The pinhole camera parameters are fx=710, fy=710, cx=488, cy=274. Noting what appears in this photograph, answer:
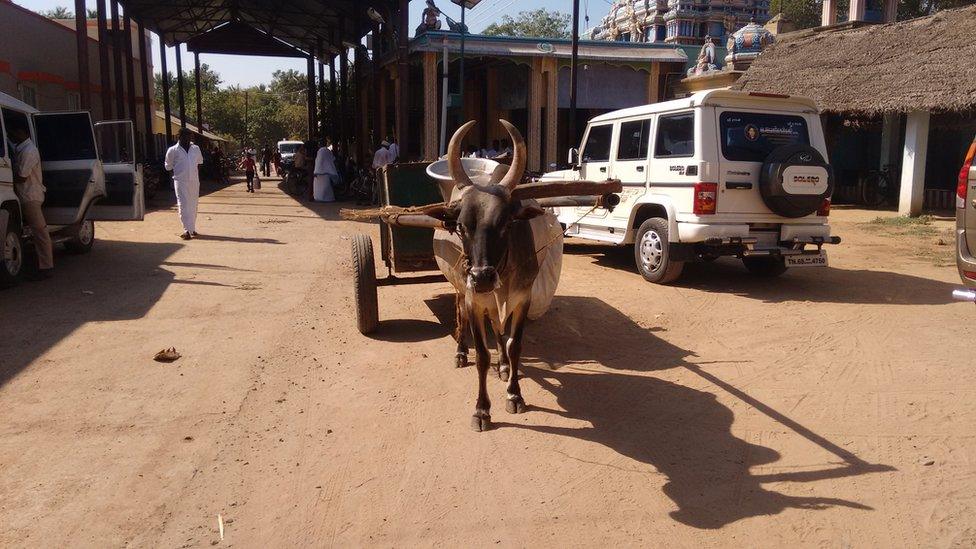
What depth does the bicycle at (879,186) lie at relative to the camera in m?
19.1

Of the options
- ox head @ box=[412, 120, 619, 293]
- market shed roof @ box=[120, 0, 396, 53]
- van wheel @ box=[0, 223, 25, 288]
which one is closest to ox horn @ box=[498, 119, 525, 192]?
ox head @ box=[412, 120, 619, 293]

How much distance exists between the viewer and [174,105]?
6044 cm

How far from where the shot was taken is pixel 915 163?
15.9 m

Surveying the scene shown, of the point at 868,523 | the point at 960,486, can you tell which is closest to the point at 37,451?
the point at 868,523

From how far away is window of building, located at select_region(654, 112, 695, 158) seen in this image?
8.28 meters

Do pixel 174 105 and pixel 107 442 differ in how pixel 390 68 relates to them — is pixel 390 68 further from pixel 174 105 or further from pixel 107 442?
pixel 174 105

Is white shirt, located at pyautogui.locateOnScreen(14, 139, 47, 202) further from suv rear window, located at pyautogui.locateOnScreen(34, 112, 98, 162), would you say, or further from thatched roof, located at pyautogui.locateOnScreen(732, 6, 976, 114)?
thatched roof, located at pyautogui.locateOnScreen(732, 6, 976, 114)

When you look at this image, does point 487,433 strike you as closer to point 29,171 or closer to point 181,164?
point 29,171

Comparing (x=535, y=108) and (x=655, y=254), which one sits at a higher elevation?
(x=535, y=108)

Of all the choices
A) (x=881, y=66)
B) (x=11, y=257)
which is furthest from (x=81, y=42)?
(x=881, y=66)

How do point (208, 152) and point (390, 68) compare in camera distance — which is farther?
point (208, 152)

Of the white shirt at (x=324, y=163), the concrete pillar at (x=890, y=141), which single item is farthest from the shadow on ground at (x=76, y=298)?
the concrete pillar at (x=890, y=141)

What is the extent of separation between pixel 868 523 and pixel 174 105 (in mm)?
65642

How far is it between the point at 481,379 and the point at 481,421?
0.88ft
